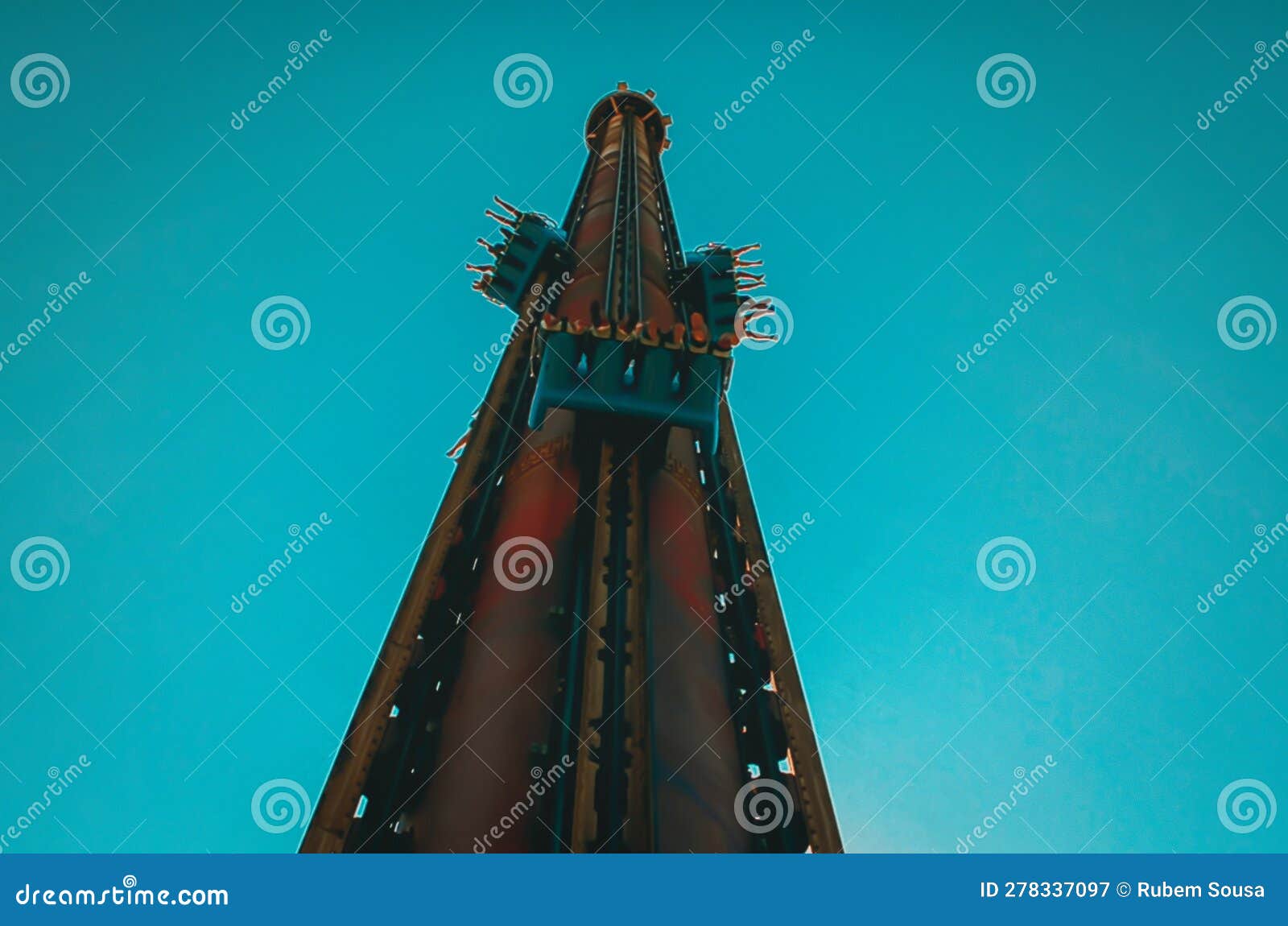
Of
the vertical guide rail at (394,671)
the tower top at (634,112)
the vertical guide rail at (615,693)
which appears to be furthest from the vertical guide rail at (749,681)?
the tower top at (634,112)

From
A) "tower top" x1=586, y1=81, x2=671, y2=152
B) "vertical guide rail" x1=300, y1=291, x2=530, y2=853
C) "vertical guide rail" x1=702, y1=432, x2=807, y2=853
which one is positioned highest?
"tower top" x1=586, y1=81, x2=671, y2=152

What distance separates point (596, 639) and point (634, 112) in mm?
20897

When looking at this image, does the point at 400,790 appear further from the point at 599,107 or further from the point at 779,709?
the point at 599,107

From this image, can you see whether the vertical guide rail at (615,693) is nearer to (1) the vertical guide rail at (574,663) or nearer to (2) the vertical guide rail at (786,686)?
(1) the vertical guide rail at (574,663)

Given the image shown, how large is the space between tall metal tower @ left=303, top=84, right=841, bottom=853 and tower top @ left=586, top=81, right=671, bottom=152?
543 inches

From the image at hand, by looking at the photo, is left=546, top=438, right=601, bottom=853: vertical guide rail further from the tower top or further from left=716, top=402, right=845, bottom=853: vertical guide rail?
the tower top

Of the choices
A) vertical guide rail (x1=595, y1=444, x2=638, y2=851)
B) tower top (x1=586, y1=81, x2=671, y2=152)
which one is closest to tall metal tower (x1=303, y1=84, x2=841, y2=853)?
vertical guide rail (x1=595, y1=444, x2=638, y2=851)

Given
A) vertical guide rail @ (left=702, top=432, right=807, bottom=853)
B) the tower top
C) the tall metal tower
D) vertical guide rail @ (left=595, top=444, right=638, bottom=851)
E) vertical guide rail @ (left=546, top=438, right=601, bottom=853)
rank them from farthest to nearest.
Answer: the tower top
vertical guide rail @ (left=702, top=432, right=807, bottom=853)
the tall metal tower
vertical guide rail @ (left=546, top=438, right=601, bottom=853)
vertical guide rail @ (left=595, top=444, right=638, bottom=851)

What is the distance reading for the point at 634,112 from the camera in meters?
23.9

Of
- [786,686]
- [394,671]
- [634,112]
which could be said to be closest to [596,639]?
[394,671]

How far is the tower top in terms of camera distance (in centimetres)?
2419

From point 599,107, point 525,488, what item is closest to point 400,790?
point 525,488
